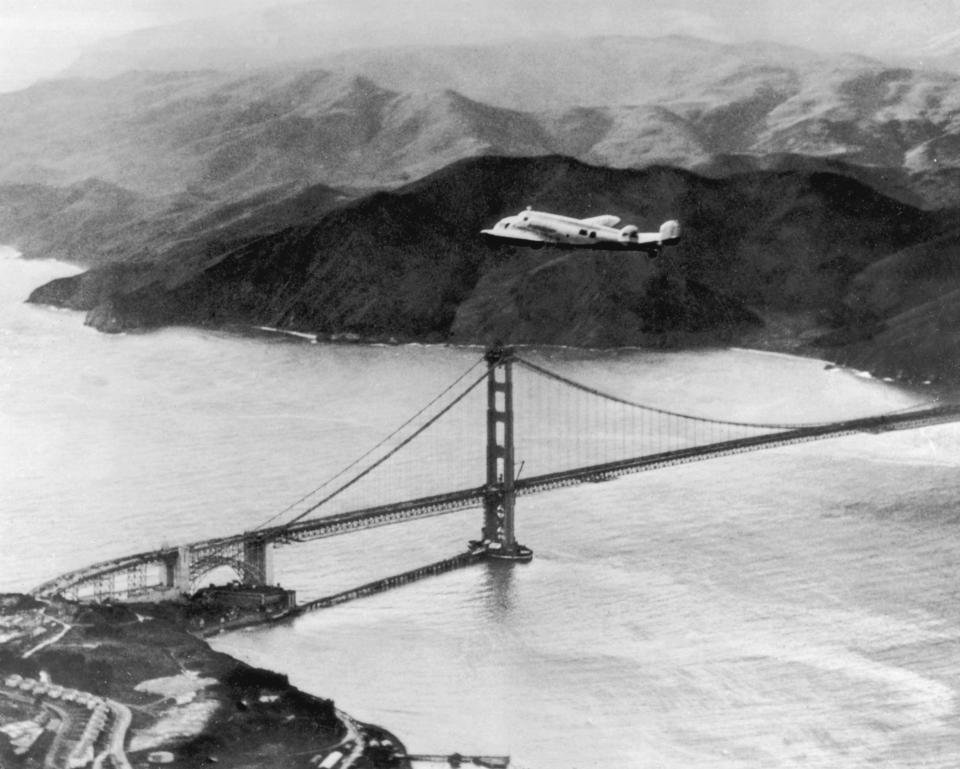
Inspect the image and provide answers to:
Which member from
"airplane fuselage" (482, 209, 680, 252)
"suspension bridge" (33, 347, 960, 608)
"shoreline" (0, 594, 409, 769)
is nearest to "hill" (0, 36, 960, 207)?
"airplane fuselage" (482, 209, 680, 252)

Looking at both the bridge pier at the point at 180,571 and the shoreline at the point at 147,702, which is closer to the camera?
the shoreline at the point at 147,702

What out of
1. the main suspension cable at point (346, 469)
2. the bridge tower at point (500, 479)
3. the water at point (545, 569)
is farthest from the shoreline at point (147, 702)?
the bridge tower at point (500, 479)

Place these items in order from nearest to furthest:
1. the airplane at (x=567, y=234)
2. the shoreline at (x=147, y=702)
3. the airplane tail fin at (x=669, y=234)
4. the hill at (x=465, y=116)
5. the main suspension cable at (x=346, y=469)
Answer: the shoreline at (x=147, y=702)
the airplane tail fin at (x=669, y=234)
the airplane at (x=567, y=234)
the main suspension cable at (x=346, y=469)
the hill at (x=465, y=116)

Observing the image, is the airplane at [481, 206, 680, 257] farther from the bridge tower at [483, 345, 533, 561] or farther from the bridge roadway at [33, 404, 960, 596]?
the bridge tower at [483, 345, 533, 561]

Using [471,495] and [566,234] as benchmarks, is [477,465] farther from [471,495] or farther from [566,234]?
[566,234]

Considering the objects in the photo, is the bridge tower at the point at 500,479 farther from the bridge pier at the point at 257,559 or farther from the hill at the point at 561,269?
the hill at the point at 561,269

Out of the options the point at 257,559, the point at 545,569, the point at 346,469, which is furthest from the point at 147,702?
the point at 545,569
